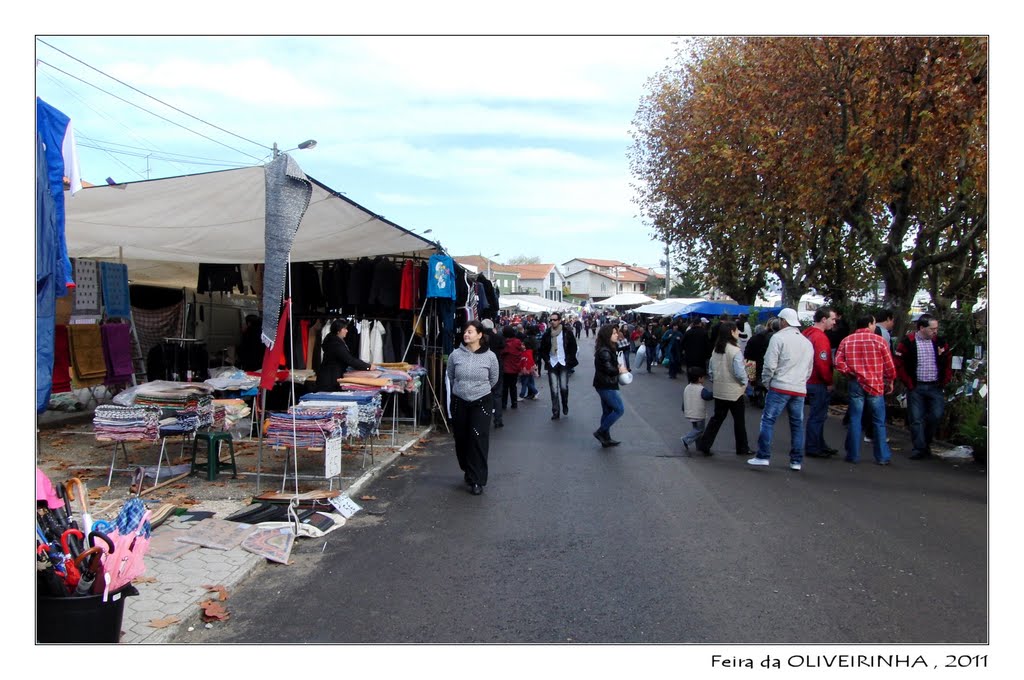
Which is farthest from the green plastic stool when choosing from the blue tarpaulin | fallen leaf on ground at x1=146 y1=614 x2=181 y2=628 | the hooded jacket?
the blue tarpaulin

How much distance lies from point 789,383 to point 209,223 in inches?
269

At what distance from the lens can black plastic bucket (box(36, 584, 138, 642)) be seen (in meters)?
3.04

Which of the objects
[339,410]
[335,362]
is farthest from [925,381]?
[335,362]

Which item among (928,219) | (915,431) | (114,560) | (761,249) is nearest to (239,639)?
(114,560)

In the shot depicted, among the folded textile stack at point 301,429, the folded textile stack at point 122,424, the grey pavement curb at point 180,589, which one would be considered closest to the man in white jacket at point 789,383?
the folded textile stack at point 301,429

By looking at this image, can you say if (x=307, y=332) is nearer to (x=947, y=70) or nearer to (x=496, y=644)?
(x=496, y=644)

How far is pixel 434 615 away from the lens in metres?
3.95

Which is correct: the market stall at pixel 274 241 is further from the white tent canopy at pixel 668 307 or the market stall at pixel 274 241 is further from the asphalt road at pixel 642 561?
the white tent canopy at pixel 668 307

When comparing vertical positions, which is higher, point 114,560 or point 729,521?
point 114,560

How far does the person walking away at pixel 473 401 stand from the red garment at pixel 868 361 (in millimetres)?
4461

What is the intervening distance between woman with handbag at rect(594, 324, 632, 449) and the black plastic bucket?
6885 mm

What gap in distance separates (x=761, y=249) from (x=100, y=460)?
17.8 m

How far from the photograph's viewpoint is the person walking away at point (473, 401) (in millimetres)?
6855

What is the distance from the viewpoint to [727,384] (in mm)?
8531
